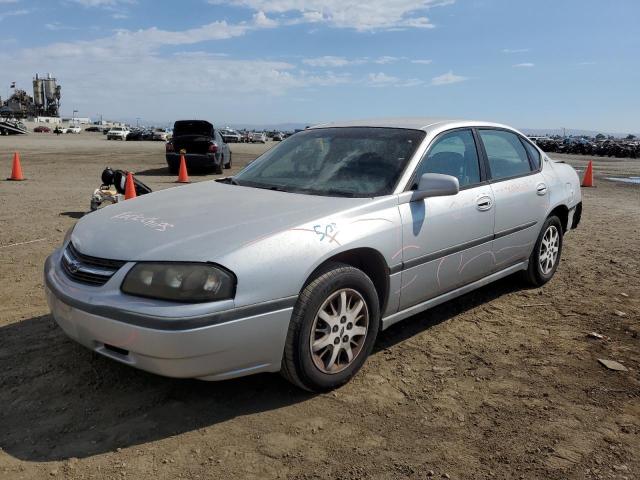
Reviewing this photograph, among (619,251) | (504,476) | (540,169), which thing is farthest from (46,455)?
(619,251)

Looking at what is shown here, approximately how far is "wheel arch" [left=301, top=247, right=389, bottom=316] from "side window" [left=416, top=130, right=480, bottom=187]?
71 cm

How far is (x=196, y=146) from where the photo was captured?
54.5ft

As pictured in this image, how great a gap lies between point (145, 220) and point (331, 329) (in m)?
1.24

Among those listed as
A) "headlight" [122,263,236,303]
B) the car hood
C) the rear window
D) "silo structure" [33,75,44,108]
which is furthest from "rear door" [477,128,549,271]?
"silo structure" [33,75,44,108]

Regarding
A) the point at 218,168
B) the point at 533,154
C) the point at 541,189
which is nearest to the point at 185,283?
the point at 541,189

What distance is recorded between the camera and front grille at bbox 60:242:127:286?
2.90 metres

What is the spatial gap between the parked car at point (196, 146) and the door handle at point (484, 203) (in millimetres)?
12985

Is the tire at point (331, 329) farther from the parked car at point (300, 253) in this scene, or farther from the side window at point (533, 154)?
the side window at point (533, 154)

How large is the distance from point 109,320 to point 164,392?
68 cm

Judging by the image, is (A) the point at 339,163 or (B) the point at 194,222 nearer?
(B) the point at 194,222

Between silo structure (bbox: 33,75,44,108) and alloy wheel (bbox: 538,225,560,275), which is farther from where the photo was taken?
silo structure (bbox: 33,75,44,108)

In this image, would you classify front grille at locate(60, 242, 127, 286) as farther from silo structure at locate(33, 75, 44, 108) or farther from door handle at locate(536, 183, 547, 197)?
silo structure at locate(33, 75, 44, 108)

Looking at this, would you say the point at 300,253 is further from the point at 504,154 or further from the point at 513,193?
the point at 504,154

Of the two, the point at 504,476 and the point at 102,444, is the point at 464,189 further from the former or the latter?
the point at 102,444
